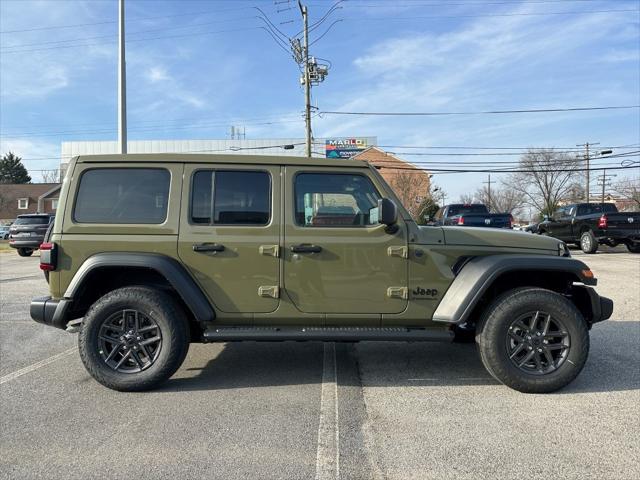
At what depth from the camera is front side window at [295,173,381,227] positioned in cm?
409

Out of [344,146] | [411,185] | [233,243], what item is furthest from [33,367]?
[344,146]

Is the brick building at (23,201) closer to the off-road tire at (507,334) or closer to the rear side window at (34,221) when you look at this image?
the rear side window at (34,221)

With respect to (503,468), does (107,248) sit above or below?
above

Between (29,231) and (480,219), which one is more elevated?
(480,219)

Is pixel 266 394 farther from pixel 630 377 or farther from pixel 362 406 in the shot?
pixel 630 377

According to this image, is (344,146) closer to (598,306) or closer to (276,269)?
(598,306)

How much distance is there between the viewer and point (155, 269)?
12.7ft

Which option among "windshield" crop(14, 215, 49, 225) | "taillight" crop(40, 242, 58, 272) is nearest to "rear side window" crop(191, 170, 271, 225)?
"taillight" crop(40, 242, 58, 272)

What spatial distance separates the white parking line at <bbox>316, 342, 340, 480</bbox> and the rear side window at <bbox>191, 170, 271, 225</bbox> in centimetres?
154

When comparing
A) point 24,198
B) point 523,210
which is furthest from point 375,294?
point 523,210

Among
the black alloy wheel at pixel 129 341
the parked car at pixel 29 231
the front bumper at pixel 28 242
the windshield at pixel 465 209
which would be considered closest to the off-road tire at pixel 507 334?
the black alloy wheel at pixel 129 341

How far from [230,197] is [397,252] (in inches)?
60.7

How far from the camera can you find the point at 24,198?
60.5m

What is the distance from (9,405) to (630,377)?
532cm
